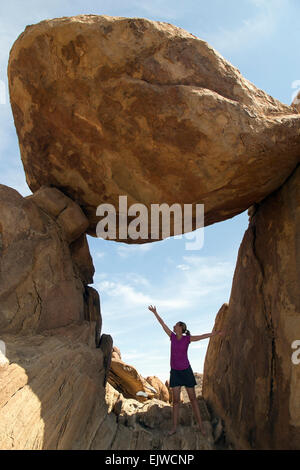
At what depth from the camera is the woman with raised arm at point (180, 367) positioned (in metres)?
5.94

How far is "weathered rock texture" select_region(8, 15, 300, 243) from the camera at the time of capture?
220 inches

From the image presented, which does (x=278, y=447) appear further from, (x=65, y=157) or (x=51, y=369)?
(x=65, y=157)

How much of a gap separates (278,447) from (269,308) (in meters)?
2.15

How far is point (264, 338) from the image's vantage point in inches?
245

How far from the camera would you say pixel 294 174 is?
21.3ft

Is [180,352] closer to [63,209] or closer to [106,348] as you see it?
[106,348]

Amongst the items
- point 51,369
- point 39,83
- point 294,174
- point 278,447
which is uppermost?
point 39,83

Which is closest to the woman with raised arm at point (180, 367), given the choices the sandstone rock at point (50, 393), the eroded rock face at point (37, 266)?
the sandstone rock at point (50, 393)

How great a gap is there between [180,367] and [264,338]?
5.21 feet

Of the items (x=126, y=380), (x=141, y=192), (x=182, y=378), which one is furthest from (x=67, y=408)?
(x=126, y=380)

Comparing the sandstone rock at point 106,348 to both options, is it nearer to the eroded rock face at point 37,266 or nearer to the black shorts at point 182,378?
the eroded rock face at point 37,266

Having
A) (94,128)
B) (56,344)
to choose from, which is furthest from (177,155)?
(56,344)

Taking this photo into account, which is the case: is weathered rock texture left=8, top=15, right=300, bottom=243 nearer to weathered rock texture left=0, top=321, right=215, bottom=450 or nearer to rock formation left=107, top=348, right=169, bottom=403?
weathered rock texture left=0, top=321, right=215, bottom=450
